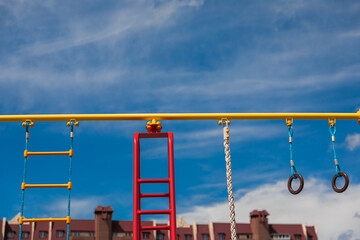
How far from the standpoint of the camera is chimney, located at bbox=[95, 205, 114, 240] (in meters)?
41.9

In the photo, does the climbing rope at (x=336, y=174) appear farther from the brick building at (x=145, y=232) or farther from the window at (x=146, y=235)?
the window at (x=146, y=235)

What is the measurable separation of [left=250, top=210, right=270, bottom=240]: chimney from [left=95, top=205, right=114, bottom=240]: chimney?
14.8 metres

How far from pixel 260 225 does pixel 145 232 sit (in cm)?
1211

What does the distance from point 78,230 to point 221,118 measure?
37.4 m

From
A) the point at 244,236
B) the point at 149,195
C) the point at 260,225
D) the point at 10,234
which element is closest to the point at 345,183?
the point at 149,195

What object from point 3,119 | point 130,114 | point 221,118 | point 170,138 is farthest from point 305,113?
point 3,119

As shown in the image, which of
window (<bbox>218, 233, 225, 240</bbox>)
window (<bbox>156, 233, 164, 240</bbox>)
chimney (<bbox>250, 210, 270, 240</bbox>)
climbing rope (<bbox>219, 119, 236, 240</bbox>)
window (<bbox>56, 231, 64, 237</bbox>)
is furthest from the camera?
chimney (<bbox>250, 210, 270, 240</bbox>)

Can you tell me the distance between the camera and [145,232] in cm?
4262

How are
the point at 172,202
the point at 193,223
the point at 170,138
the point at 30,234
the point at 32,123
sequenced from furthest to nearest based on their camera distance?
the point at 193,223 → the point at 30,234 → the point at 32,123 → the point at 170,138 → the point at 172,202

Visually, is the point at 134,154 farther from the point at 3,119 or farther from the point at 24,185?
the point at 3,119

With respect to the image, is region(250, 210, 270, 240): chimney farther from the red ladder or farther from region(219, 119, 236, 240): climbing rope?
the red ladder

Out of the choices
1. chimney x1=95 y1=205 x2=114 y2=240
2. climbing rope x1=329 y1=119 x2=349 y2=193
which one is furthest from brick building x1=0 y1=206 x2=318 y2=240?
climbing rope x1=329 y1=119 x2=349 y2=193

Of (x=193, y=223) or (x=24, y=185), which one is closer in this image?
(x=24, y=185)

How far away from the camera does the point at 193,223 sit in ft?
146
